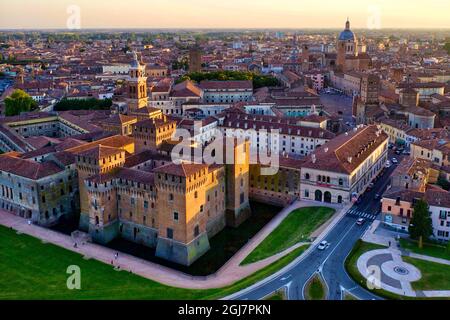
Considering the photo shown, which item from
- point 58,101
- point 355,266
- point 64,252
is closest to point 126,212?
point 64,252

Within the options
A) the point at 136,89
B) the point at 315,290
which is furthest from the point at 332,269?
the point at 136,89

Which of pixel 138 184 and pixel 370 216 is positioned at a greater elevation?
pixel 138 184

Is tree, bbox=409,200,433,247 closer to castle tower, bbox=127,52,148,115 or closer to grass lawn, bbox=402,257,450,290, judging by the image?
grass lawn, bbox=402,257,450,290

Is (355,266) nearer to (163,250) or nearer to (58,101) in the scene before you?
(163,250)

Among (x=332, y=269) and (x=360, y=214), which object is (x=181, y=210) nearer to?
(x=332, y=269)

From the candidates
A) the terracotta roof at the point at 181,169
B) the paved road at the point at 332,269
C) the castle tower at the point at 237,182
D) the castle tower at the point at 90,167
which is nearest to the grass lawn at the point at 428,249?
the paved road at the point at 332,269

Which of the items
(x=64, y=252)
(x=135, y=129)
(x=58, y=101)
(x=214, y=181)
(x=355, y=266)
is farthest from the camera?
(x=58, y=101)

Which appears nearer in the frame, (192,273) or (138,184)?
(192,273)

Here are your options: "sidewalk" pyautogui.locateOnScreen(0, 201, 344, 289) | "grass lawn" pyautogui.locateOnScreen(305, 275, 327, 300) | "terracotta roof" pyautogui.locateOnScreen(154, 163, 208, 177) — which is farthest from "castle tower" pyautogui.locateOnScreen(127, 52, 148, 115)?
"grass lawn" pyautogui.locateOnScreen(305, 275, 327, 300)

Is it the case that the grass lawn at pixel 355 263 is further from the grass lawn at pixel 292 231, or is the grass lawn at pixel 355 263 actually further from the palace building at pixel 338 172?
the palace building at pixel 338 172
